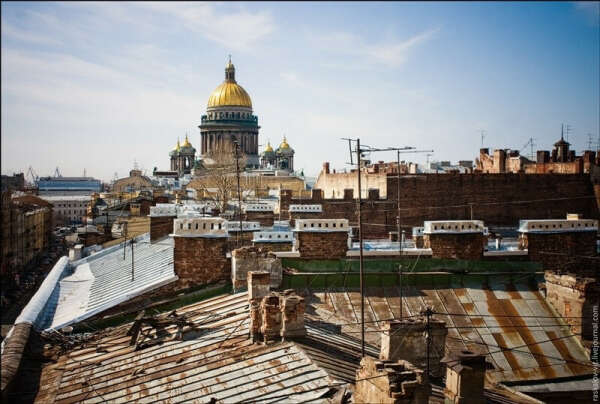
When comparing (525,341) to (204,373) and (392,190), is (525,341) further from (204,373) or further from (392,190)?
(392,190)

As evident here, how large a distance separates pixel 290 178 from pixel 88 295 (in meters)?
68.0

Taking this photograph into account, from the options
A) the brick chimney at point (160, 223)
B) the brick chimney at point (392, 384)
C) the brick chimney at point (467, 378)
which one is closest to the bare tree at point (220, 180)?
the brick chimney at point (160, 223)

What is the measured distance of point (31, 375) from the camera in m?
12.1

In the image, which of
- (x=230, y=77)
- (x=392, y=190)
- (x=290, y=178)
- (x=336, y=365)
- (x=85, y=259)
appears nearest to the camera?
(x=336, y=365)

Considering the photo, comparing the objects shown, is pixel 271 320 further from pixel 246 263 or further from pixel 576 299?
pixel 576 299

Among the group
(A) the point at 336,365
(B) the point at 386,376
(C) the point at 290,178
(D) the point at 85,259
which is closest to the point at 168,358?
(A) the point at 336,365

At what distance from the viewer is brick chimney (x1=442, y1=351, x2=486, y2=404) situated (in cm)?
894

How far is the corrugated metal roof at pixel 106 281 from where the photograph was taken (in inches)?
609

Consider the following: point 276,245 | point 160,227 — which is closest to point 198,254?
point 276,245

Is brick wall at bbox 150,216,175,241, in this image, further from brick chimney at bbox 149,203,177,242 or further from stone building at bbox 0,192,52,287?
stone building at bbox 0,192,52,287

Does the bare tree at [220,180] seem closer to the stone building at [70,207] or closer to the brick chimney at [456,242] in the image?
the brick chimney at [456,242]

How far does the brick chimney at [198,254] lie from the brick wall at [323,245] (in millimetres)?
2251

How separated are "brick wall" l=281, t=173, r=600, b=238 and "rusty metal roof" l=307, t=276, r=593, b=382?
2051 cm

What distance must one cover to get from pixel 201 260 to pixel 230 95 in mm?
85532
